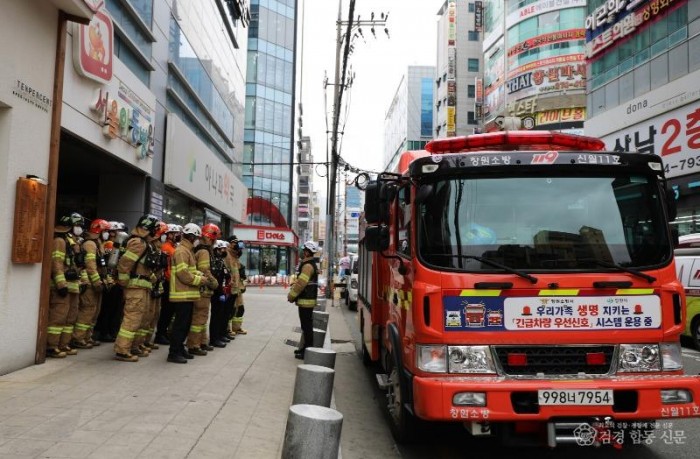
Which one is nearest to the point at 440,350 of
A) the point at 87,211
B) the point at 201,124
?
the point at 87,211

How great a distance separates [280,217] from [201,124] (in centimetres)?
2756

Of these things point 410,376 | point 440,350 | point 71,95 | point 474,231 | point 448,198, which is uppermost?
point 71,95

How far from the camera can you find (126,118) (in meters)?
11.4

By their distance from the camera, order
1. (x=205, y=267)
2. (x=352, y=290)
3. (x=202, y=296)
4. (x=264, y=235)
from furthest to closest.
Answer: (x=264, y=235) → (x=352, y=290) → (x=202, y=296) → (x=205, y=267)

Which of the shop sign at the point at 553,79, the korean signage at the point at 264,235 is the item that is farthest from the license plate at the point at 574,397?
the shop sign at the point at 553,79

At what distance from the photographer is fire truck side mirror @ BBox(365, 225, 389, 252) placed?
15.8ft

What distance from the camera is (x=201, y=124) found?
65.8ft

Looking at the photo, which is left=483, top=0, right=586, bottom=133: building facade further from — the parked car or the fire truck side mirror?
the fire truck side mirror

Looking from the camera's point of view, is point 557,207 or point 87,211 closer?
point 557,207

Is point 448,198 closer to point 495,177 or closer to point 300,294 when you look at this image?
point 495,177

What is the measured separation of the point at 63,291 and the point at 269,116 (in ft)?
138

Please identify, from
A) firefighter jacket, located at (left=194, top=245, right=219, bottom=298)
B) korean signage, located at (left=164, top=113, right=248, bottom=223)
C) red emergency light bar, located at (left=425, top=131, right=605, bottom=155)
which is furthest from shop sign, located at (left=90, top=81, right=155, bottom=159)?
red emergency light bar, located at (left=425, top=131, right=605, bottom=155)

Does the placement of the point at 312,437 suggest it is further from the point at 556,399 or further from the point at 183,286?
the point at 183,286

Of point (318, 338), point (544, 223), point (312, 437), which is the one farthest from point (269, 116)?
point (312, 437)
